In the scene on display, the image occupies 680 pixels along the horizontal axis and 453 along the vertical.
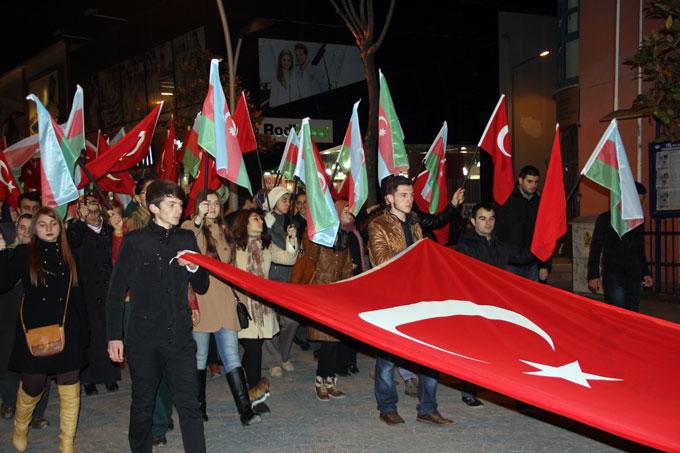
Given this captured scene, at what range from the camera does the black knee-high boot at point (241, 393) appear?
646 cm

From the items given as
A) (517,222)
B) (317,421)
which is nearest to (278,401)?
(317,421)

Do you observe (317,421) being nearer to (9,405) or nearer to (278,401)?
(278,401)

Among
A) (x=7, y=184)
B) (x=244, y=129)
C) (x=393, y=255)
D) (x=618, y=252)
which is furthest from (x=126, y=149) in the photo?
(x=618, y=252)

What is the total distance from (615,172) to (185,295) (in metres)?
4.14

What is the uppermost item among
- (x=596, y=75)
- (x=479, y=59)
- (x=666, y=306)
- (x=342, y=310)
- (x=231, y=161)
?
(x=479, y=59)

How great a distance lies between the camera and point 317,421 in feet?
21.9

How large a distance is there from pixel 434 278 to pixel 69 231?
12.1ft

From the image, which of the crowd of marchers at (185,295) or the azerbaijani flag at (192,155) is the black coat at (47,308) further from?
the azerbaijani flag at (192,155)

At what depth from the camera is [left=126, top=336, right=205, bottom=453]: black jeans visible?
16.1ft

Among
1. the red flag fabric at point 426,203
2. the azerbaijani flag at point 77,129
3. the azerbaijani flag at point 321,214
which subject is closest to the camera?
the azerbaijani flag at point 321,214

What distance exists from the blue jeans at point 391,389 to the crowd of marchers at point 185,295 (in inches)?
0.5

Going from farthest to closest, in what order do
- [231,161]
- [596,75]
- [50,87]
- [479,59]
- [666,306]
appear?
[50,87] → [479,59] → [596,75] → [666,306] → [231,161]

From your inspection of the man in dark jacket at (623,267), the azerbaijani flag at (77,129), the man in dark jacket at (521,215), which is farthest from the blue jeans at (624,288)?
the azerbaijani flag at (77,129)

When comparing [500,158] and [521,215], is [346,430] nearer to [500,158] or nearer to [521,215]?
[521,215]
